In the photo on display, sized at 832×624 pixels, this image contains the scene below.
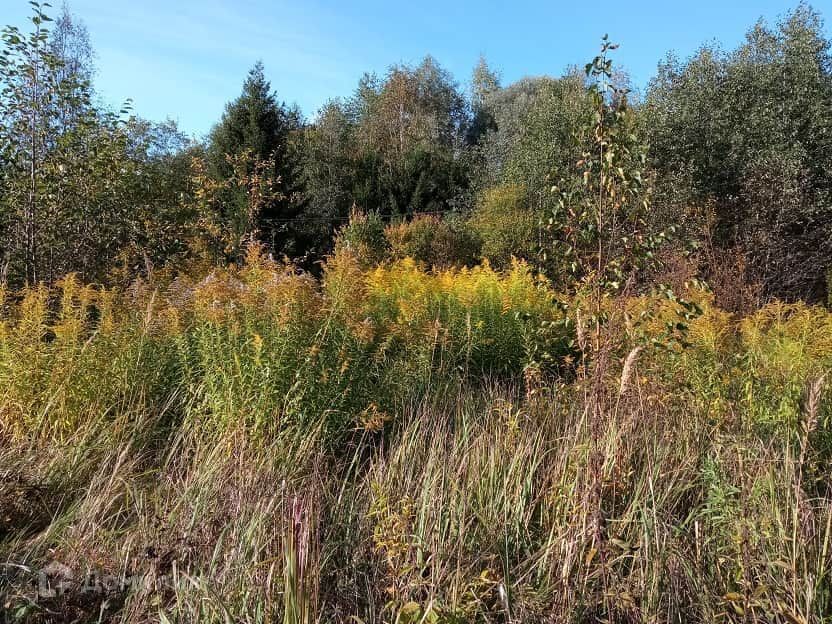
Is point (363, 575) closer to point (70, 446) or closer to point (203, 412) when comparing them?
point (203, 412)

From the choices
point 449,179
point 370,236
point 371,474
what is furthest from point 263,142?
point 371,474

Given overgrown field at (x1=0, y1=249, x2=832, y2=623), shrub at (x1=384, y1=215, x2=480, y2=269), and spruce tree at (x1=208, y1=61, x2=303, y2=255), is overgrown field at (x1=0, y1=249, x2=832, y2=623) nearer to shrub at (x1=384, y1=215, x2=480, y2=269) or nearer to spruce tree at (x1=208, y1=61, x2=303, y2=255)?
shrub at (x1=384, y1=215, x2=480, y2=269)

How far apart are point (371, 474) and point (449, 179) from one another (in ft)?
58.7

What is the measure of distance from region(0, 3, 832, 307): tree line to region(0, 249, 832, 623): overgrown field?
2.78 feet

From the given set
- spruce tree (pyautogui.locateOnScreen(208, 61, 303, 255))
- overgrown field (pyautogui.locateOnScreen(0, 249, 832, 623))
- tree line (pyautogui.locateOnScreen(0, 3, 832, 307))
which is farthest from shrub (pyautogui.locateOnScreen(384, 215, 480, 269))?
overgrown field (pyautogui.locateOnScreen(0, 249, 832, 623))

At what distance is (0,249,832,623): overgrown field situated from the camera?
1763 mm

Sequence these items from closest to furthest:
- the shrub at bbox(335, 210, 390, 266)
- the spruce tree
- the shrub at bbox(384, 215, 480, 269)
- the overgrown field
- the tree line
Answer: the overgrown field < the tree line < the shrub at bbox(335, 210, 390, 266) < the shrub at bbox(384, 215, 480, 269) < the spruce tree

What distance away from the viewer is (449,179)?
1959 cm

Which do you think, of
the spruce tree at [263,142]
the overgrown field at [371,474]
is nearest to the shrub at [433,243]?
the spruce tree at [263,142]

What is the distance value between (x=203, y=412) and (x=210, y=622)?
60.3 inches

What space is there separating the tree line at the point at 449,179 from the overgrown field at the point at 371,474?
846 mm

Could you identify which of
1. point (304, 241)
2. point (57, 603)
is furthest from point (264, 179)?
point (57, 603)

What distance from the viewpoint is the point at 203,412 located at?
2980 mm

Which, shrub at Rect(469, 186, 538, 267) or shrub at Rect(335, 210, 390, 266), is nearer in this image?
shrub at Rect(335, 210, 390, 266)
